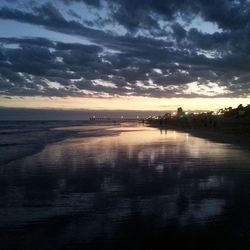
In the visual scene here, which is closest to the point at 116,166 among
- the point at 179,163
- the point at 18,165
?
the point at 179,163

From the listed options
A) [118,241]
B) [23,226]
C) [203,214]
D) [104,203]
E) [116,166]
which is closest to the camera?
[118,241]

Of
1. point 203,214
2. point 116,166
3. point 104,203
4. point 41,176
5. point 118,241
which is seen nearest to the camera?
point 118,241

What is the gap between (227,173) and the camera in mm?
18734

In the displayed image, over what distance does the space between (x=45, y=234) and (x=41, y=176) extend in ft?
29.0

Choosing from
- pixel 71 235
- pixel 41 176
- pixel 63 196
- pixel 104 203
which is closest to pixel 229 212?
pixel 104 203

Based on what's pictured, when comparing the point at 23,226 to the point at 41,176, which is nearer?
the point at 23,226

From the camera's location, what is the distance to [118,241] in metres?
8.69

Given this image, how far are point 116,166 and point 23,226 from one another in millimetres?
12047

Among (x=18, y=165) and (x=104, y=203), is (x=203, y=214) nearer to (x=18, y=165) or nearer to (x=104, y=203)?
(x=104, y=203)

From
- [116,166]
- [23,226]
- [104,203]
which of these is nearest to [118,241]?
[23,226]

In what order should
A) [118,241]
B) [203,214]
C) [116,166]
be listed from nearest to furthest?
[118,241], [203,214], [116,166]

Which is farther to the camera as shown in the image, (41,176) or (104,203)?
(41,176)

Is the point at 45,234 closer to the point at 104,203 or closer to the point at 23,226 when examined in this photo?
the point at 23,226

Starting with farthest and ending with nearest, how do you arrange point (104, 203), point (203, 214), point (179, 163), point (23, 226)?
point (179, 163) < point (104, 203) < point (203, 214) < point (23, 226)
